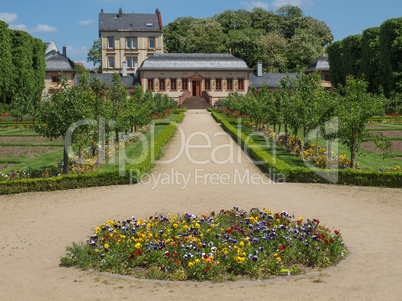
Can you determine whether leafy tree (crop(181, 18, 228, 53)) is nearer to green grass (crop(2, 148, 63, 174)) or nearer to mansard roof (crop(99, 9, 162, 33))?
mansard roof (crop(99, 9, 162, 33))

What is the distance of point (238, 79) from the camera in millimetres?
57312

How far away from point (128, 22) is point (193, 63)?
57.6 ft

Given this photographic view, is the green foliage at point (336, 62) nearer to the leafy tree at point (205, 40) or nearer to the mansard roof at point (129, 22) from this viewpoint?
the leafy tree at point (205, 40)

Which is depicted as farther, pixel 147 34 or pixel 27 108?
pixel 147 34

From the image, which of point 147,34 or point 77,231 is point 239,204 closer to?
point 77,231

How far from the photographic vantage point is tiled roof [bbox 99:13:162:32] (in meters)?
67.3

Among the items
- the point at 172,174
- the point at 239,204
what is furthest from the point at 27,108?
the point at 239,204

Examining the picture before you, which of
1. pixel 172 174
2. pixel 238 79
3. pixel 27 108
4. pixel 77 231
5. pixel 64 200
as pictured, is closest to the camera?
pixel 77 231

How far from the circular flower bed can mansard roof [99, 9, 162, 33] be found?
63259mm

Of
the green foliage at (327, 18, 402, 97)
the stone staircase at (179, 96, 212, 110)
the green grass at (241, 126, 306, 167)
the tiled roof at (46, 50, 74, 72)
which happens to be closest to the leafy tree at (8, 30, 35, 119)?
the tiled roof at (46, 50, 74, 72)

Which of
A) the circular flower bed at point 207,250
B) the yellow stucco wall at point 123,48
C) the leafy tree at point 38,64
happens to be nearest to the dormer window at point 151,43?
the yellow stucco wall at point 123,48

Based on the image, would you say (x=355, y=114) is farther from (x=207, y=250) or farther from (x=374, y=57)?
(x=374, y=57)

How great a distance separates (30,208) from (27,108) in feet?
13.9

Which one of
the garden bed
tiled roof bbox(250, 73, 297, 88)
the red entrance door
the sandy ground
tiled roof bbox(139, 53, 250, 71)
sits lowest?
the sandy ground
